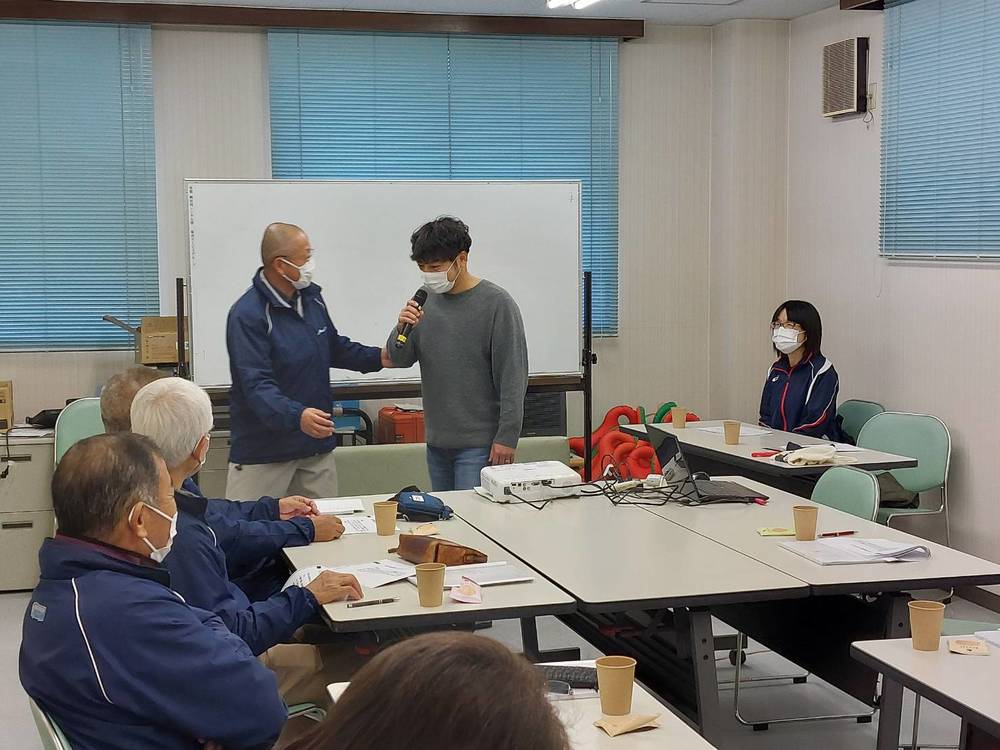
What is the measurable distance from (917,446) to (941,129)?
1561 millimetres

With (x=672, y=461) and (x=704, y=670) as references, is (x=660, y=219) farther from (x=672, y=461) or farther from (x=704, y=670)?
(x=704, y=670)

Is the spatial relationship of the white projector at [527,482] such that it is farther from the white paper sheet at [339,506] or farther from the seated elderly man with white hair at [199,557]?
the seated elderly man with white hair at [199,557]

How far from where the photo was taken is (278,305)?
15.3 ft

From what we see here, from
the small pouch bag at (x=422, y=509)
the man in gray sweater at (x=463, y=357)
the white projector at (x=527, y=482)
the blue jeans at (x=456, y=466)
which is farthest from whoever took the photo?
the blue jeans at (x=456, y=466)

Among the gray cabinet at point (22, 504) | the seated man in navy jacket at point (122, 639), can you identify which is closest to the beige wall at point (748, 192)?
the gray cabinet at point (22, 504)

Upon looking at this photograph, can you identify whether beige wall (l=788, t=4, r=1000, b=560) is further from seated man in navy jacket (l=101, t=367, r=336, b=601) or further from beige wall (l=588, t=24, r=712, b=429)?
seated man in navy jacket (l=101, t=367, r=336, b=601)

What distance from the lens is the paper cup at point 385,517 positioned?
350cm

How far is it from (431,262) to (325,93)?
257cm

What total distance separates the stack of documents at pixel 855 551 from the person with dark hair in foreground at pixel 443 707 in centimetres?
237

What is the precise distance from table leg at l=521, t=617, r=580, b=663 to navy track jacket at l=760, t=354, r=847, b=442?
7.12ft

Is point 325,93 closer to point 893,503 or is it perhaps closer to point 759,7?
point 759,7

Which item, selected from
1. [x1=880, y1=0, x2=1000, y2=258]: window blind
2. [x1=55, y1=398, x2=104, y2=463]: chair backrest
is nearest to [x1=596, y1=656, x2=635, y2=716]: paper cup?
[x1=880, y1=0, x2=1000, y2=258]: window blind

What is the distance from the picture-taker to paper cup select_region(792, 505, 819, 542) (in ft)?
10.9

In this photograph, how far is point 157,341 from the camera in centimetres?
612
